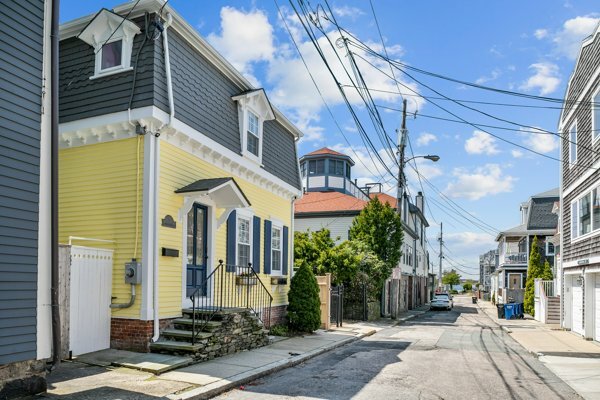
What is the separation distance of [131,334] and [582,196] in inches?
603

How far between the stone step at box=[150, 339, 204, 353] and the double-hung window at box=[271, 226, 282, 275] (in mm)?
6220

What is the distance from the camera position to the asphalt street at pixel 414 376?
8055 millimetres

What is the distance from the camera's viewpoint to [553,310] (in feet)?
80.5

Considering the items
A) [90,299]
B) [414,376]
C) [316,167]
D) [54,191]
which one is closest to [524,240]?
[316,167]

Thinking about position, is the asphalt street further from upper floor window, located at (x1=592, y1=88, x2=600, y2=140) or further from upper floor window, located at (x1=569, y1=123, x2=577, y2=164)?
upper floor window, located at (x1=569, y1=123, x2=577, y2=164)

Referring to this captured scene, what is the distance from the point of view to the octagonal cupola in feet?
117

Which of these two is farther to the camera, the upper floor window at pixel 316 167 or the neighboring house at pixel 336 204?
the upper floor window at pixel 316 167

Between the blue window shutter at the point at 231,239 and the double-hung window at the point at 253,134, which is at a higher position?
A: the double-hung window at the point at 253,134

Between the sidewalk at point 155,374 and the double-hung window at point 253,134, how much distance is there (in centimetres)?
554

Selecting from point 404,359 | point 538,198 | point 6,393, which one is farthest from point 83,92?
point 538,198

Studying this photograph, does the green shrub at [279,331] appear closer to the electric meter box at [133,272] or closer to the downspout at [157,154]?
the downspout at [157,154]

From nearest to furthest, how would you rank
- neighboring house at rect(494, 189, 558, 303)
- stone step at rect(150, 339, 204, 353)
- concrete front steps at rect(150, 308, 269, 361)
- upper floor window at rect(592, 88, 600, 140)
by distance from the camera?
stone step at rect(150, 339, 204, 353), concrete front steps at rect(150, 308, 269, 361), upper floor window at rect(592, 88, 600, 140), neighboring house at rect(494, 189, 558, 303)

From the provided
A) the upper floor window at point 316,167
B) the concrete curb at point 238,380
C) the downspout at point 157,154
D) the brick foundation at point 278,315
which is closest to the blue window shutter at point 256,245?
the brick foundation at point 278,315

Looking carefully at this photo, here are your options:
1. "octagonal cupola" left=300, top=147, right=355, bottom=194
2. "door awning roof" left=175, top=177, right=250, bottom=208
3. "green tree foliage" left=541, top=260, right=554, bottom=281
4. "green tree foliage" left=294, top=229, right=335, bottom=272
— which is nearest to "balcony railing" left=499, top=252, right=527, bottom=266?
"green tree foliage" left=541, top=260, right=554, bottom=281
